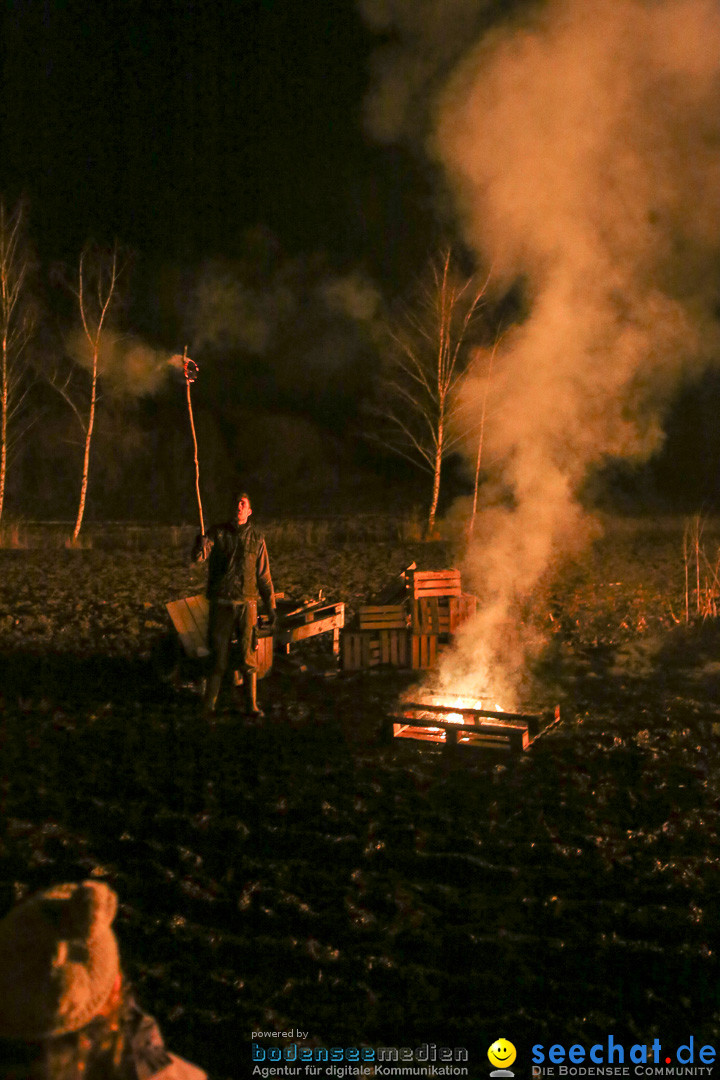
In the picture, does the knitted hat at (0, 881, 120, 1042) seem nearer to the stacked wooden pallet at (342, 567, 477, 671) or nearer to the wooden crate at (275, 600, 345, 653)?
the wooden crate at (275, 600, 345, 653)

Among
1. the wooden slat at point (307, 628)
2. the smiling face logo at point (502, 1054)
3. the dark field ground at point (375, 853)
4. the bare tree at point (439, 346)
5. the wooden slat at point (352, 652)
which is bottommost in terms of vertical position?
the smiling face logo at point (502, 1054)

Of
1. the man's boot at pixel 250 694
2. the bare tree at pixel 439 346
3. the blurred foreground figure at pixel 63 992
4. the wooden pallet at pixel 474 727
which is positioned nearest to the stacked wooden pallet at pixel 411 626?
the man's boot at pixel 250 694

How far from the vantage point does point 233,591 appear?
6.79 meters

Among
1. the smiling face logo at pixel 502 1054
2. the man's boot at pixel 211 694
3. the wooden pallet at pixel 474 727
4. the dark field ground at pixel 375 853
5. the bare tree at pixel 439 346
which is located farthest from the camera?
the bare tree at pixel 439 346

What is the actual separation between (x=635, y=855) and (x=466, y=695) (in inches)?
102

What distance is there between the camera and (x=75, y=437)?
127ft

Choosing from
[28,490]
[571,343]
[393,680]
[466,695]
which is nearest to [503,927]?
[466,695]

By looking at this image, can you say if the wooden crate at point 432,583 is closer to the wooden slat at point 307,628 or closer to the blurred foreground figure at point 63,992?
the wooden slat at point 307,628

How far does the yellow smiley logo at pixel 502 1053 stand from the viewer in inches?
114

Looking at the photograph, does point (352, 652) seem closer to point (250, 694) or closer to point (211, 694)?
point (250, 694)

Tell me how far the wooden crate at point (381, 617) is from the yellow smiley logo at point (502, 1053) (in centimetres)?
575

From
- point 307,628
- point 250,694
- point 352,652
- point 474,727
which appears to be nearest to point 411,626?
point 352,652

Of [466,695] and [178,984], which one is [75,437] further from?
[178,984]

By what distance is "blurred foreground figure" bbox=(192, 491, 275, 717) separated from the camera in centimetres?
680
